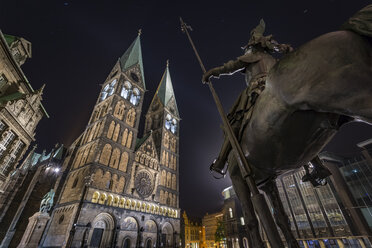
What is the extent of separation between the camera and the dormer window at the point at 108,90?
3488cm

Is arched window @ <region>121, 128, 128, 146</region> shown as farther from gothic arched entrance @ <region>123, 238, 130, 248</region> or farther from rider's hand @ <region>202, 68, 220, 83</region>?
rider's hand @ <region>202, 68, 220, 83</region>

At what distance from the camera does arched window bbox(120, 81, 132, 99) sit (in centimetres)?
3536

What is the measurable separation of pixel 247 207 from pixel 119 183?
27172 mm

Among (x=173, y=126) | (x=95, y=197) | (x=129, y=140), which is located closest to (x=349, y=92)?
(x=95, y=197)

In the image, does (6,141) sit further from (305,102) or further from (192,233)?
(192,233)

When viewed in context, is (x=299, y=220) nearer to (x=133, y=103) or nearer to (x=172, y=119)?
(x=172, y=119)

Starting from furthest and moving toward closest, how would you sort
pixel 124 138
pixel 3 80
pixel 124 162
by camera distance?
pixel 124 138 < pixel 124 162 < pixel 3 80

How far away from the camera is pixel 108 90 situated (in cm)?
3600

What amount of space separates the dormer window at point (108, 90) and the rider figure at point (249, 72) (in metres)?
34.8

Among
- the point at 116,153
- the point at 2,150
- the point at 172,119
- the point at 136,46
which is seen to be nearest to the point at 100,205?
the point at 116,153

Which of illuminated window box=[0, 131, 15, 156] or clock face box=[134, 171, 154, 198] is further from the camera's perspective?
A: clock face box=[134, 171, 154, 198]

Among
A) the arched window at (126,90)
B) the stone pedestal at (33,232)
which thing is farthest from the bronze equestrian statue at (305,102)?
the arched window at (126,90)

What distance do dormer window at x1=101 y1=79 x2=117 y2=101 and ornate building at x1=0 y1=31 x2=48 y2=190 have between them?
14.0 m

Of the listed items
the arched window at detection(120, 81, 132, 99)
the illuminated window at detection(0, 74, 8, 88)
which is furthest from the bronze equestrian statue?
the arched window at detection(120, 81, 132, 99)
